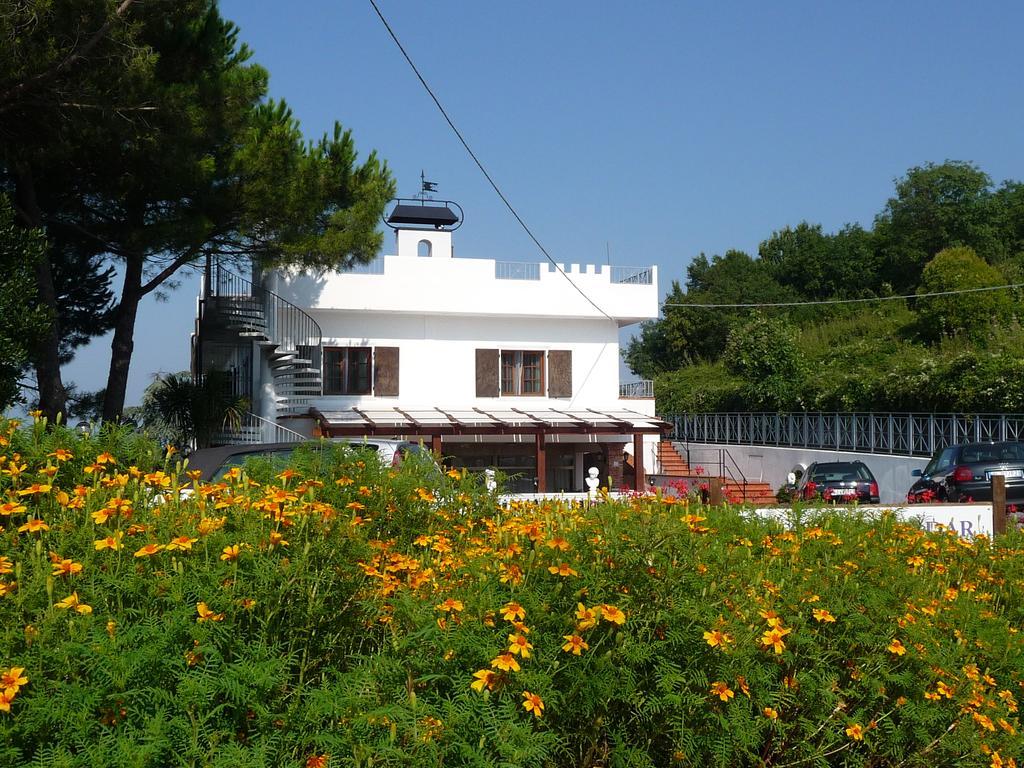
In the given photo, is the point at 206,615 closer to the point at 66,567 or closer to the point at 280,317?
the point at 66,567

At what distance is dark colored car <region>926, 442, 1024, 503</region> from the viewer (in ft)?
61.1

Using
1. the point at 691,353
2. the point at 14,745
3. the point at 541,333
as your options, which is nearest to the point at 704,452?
the point at 541,333

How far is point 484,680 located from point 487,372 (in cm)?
2532

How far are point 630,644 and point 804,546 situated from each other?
1.88 m

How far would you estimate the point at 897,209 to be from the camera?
55938mm

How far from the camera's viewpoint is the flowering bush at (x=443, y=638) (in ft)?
10.0

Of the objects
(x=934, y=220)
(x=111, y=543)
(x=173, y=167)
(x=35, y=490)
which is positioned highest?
(x=934, y=220)

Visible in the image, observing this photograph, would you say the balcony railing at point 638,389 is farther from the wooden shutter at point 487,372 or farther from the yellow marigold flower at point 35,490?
the yellow marigold flower at point 35,490

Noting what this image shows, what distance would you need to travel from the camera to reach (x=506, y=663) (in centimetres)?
325

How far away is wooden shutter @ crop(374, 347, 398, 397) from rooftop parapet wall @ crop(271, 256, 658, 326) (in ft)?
4.15

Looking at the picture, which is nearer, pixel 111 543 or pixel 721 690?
pixel 111 543

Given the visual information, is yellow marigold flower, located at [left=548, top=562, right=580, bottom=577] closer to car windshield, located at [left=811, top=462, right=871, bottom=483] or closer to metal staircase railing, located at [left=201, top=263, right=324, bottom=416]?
car windshield, located at [left=811, top=462, right=871, bottom=483]

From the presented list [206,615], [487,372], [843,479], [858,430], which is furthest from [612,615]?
[858,430]

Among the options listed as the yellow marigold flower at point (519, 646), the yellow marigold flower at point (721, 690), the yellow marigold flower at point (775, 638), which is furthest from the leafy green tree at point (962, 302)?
the yellow marigold flower at point (519, 646)
